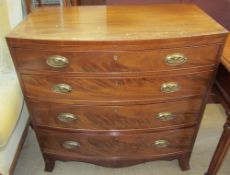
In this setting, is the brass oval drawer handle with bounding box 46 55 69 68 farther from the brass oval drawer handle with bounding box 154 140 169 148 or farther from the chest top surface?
the brass oval drawer handle with bounding box 154 140 169 148

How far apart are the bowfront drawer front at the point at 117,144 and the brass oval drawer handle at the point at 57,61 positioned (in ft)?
1.39

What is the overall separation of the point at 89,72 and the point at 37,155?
0.88 m

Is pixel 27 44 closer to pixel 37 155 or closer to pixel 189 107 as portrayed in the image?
pixel 189 107

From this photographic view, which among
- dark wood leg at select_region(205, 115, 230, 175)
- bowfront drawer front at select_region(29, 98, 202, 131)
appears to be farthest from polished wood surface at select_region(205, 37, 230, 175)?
bowfront drawer front at select_region(29, 98, 202, 131)

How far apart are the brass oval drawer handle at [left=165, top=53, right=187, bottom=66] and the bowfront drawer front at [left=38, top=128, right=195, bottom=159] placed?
42 centimetres

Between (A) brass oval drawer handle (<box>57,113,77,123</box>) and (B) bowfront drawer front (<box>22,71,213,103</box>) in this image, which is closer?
(B) bowfront drawer front (<box>22,71,213,103</box>)

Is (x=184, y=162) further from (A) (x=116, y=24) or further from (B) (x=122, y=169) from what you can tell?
(A) (x=116, y=24)

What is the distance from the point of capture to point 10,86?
1.19 metres

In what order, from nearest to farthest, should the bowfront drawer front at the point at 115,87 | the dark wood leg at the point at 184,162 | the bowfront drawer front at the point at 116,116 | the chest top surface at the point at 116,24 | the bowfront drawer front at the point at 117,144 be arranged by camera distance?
the chest top surface at the point at 116,24 → the bowfront drawer front at the point at 115,87 → the bowfront drawer front at the point at 116,116 → the bowfront drawer front at the point at 117,144 → the dark wood leg at the point at 184,162

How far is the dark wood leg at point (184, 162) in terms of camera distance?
4.57 ft

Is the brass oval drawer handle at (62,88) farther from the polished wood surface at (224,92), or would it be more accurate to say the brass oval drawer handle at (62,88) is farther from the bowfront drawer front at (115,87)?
the polished wood surface at (224,92)

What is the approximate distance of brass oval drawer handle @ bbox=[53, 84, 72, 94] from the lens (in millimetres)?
1034

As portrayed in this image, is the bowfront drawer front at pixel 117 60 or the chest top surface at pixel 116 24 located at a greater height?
the chest top surface at pixel 116 24

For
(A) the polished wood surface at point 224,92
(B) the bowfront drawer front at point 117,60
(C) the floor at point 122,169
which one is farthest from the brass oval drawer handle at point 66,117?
(A) the polished wood surface at point 224,92
